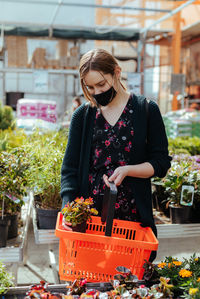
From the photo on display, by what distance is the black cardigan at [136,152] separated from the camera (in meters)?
1.44

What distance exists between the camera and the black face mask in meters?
1.43

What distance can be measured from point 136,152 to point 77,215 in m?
0.36

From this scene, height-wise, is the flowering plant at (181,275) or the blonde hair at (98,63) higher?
the blonde hair at (98,63)

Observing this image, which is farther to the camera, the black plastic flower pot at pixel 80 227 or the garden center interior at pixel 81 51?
the garden center interior at pixel 81 51

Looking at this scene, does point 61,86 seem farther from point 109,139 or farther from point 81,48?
point 109,139

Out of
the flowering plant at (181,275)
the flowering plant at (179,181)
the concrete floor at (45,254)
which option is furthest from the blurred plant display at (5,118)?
the flowering plant at (181,275)

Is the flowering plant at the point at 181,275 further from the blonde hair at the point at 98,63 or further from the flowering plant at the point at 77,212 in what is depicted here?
the blonde hair at the point at 98,63

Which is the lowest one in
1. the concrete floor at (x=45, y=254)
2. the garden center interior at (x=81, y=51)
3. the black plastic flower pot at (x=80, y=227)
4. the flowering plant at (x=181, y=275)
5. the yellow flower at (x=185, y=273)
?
the concrete floor at (x=45, y=254)

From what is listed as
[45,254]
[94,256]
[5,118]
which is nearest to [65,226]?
[94,256]

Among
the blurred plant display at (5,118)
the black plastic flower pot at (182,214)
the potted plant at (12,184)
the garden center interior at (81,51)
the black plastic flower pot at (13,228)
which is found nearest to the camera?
the potted plant at (12,184)

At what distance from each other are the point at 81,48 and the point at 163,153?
9058mm

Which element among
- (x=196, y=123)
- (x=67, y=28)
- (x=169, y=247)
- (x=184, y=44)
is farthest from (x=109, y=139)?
(x=184, y=44)

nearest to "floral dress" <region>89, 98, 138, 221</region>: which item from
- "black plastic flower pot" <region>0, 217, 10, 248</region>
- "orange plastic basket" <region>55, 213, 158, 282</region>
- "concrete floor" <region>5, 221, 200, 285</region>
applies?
"orange plastic basket" <region>55, 213, 158, 282</region>

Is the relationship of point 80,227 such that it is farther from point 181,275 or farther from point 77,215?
point 181,275
